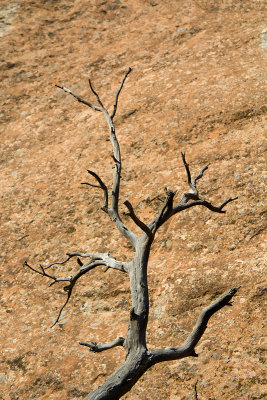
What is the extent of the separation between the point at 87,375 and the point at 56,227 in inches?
135

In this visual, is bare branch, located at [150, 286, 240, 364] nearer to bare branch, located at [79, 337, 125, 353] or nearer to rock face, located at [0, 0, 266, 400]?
bare branch, located at [79, 337, 125, 353]

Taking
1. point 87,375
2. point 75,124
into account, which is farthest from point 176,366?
point 75,124

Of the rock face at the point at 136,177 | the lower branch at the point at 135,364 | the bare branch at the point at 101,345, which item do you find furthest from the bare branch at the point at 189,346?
the rock face at the point at 136,177

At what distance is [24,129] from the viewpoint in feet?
38.9

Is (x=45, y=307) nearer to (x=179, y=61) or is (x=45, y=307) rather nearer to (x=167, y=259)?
(x=167, y=259)

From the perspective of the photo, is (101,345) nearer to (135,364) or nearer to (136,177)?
(135,364)

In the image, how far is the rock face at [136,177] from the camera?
21.9 ft

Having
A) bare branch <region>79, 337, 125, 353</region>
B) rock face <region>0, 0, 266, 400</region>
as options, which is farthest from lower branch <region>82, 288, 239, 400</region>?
rock face <region>0, 0, 266, 400</region>

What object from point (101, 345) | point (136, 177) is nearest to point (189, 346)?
point (101, 345)

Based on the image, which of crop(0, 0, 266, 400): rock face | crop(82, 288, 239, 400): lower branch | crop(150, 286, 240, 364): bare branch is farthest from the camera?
crop(0, 0, 266, 400): rock face

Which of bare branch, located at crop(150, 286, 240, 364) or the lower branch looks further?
bare branch, located at crop(150, 286, 240, 364)

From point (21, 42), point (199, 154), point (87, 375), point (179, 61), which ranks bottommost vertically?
point (87, 375)

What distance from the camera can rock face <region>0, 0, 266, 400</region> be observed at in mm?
6672

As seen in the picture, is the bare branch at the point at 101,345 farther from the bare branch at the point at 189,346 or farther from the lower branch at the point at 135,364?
the bare branch at the point at 189,346
